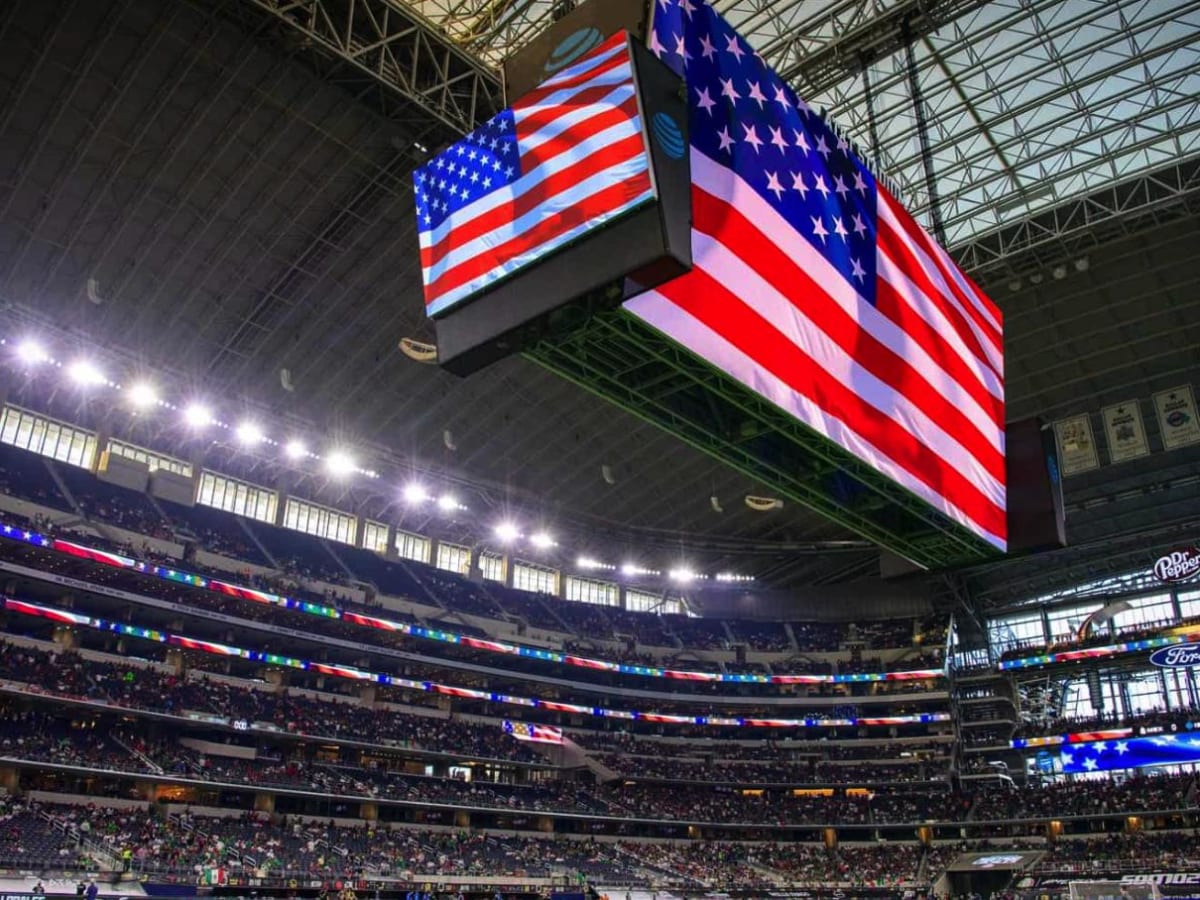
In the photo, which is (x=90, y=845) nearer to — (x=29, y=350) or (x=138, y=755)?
(x=138, y=755)

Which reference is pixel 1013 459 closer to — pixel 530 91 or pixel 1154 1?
pixel 530 91

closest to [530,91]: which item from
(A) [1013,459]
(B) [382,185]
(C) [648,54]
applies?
(C) [648,54]

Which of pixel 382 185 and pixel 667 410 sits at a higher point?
pixel 382 185

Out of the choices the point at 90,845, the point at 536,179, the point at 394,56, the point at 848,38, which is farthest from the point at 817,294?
the point at 90,845

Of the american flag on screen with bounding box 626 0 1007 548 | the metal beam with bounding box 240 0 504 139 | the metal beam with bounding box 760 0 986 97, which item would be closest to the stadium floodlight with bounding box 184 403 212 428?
the metal beam with bounding box 240 0 504 139

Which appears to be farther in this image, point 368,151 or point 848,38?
A: point 368,151

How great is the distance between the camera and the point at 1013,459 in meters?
19.4

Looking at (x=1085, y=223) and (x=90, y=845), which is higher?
(x=1085, y=223)

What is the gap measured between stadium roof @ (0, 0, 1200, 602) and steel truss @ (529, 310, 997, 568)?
596 inches

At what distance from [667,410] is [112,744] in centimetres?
4330

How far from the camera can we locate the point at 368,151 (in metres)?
37.6

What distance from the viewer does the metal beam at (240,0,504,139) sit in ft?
101

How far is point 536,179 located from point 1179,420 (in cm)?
4769

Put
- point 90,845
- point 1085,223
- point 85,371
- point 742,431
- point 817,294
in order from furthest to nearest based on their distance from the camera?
point 1085,223 < point 85,371 < point 90,845 < point 742,431 < point 817,294
